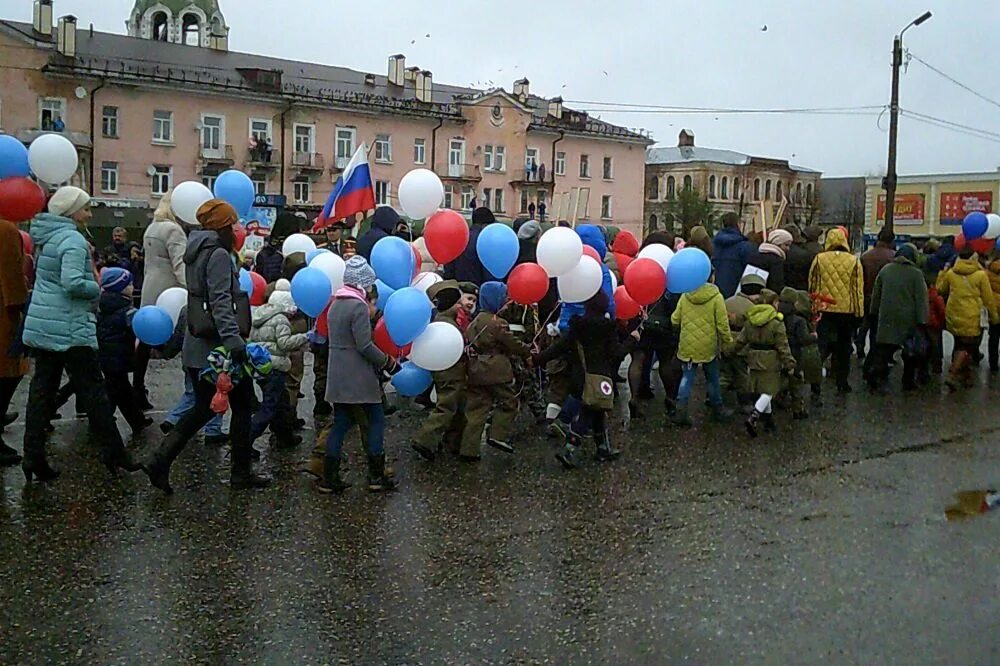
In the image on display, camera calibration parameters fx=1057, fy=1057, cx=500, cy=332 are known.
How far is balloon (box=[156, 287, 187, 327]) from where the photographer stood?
28.6ft

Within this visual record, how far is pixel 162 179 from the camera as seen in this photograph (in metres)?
49.1

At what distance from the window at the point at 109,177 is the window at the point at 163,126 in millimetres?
2263

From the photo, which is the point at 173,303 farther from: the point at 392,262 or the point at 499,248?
the point at 499,248

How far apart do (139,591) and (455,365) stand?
144 inches

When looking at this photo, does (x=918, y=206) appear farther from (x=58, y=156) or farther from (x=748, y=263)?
(x=58, y=156)

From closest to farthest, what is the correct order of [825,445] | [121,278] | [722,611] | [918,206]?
[722,611]
[121,278]
[825,445]
[918,206]

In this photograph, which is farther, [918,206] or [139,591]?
[918,206]

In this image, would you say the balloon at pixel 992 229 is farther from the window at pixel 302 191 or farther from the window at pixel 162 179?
the window at pixel 302 191

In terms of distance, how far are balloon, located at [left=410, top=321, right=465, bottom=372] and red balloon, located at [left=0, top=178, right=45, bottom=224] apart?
121 inches

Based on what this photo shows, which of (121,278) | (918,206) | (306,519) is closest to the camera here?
(306,519)

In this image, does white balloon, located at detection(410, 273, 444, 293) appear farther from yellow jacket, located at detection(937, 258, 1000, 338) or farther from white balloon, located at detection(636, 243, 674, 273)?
yellow jacket, located at detection(937, 258, 1000, 338)

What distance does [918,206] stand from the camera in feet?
196

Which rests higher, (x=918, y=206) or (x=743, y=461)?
(x=918, y=206)

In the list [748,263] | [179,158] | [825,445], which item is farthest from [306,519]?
[179,158]
